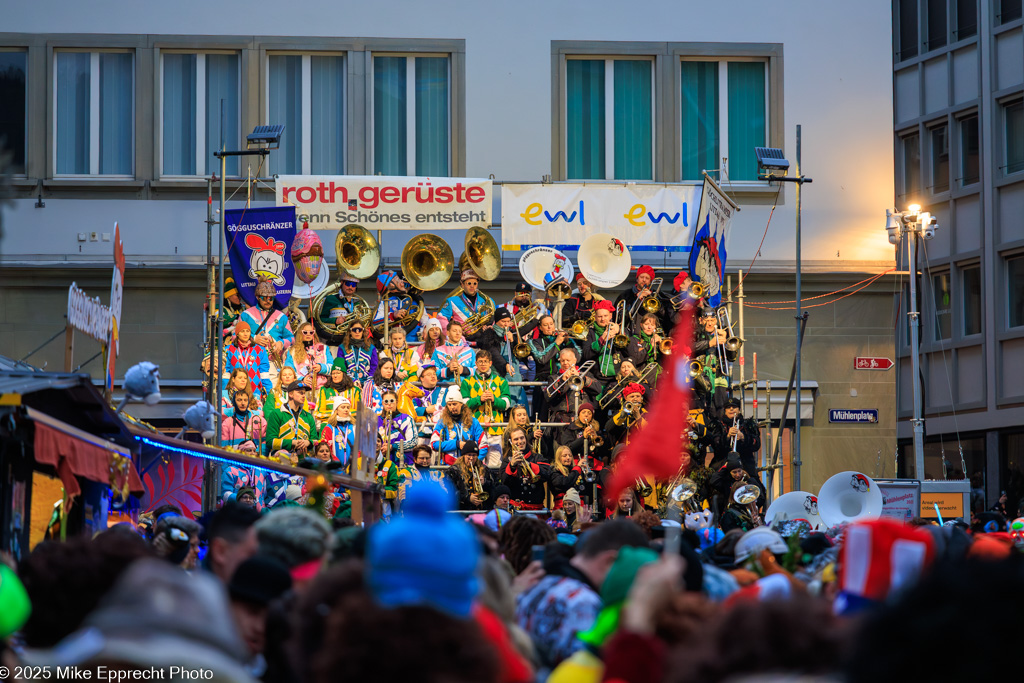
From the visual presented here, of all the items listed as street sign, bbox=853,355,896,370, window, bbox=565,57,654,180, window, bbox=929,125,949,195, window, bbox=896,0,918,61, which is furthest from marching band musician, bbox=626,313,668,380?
window, bbox=896,0,918,61

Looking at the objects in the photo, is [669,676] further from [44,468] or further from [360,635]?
[44,468]

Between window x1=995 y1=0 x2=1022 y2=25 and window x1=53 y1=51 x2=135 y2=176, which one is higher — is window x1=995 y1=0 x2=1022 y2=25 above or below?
above

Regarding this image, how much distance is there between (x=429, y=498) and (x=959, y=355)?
2431 centimetres

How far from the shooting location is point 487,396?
17.0 m

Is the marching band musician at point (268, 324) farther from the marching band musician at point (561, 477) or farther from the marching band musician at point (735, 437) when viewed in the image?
the marching band musician at point (735, 437)

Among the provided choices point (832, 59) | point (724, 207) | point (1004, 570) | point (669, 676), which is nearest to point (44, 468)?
point (669, 676)

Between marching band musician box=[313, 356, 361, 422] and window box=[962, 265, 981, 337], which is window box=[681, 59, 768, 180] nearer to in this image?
window box=[962, 265, 981, 337]

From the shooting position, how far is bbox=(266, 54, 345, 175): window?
22172 millimetres

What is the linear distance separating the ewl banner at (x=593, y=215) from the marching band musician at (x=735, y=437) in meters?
3.18

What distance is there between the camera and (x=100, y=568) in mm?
3930

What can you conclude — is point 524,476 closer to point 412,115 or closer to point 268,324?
point 268,324

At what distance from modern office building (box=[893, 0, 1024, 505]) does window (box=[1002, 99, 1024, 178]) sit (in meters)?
0.02

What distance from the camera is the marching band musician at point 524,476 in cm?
1614

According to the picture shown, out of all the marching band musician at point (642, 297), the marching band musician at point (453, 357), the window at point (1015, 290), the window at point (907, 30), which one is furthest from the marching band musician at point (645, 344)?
the window at point (907, 30)
